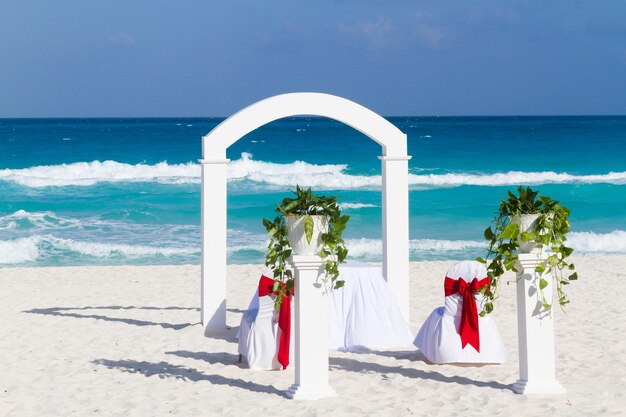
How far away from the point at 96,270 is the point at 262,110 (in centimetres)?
683

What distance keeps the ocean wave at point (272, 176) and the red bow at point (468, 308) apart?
22.6 meters

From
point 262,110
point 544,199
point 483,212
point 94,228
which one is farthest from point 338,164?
point 544,199

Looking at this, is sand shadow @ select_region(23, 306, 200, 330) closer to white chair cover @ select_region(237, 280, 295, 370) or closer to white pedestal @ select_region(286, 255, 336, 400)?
white chair cover @ select_region(237, 280, 295, 370)

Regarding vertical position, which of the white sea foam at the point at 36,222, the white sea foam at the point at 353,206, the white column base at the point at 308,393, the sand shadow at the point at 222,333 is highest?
the white sea foam at the point at 353,206

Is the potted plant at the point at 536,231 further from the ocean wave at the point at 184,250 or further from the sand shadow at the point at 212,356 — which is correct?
the ocean wave at the point at 184,250

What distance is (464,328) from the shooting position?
8.49 metres

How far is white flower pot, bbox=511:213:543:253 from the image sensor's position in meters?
7.29

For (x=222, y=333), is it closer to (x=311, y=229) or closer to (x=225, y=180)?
(x=225, y=180)

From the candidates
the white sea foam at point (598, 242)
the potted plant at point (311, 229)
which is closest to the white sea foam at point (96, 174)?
the white sea foam at point (598, 242)

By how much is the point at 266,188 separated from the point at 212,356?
21.7 meters

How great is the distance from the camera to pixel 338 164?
38.6m

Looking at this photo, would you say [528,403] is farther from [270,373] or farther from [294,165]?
[294,165]

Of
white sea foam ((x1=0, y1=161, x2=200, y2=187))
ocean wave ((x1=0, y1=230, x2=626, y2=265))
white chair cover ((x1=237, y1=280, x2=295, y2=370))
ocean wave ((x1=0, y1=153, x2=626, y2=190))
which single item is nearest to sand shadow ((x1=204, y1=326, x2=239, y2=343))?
white chair cover ((x1=237, y1=280, x2=295, y2=370))

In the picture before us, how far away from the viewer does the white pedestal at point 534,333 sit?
24.1ft
